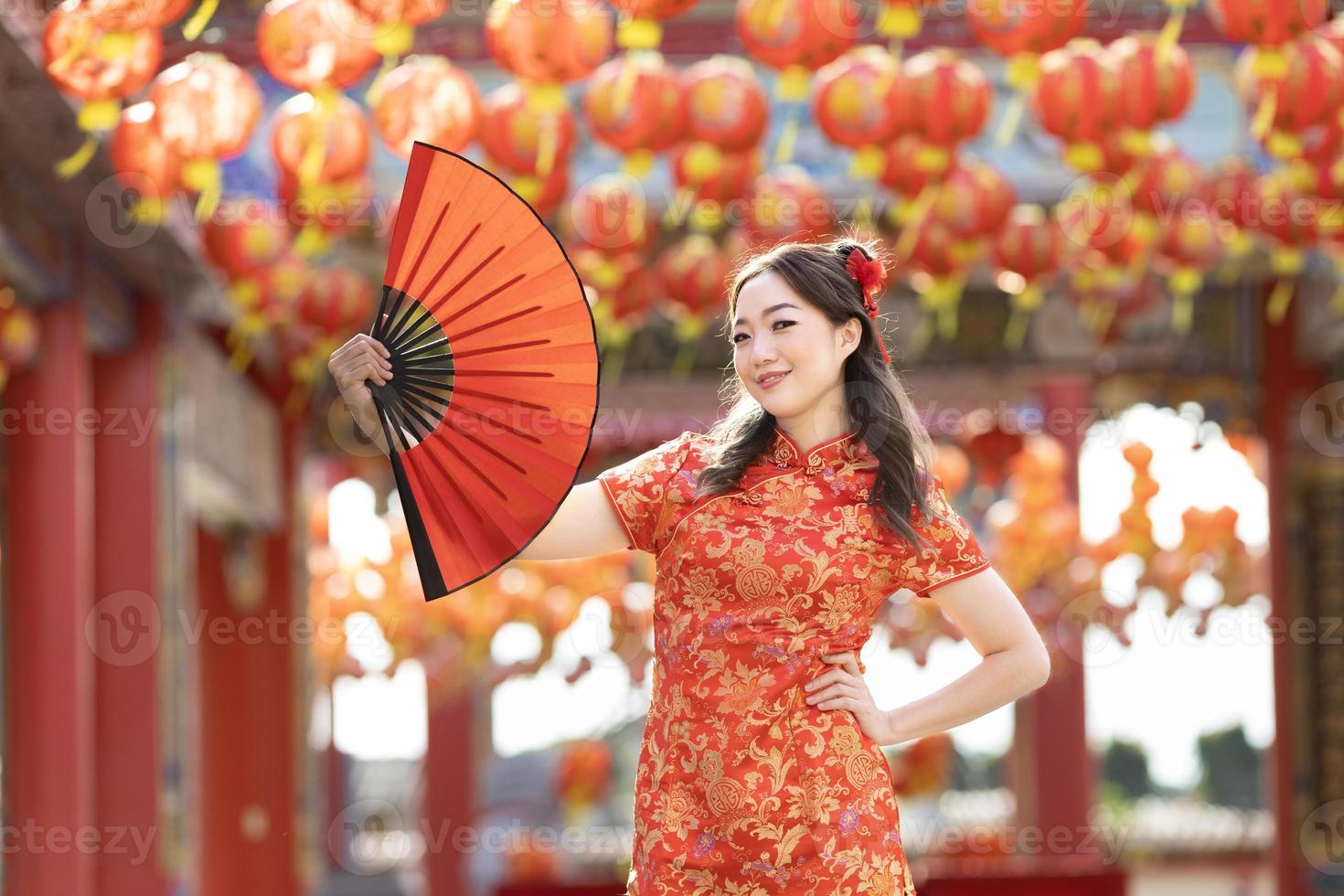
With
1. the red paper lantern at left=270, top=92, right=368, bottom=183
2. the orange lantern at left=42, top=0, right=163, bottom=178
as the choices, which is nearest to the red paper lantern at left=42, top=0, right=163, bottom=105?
the orange lantern at left=42, top=0, right=163, bottom=178

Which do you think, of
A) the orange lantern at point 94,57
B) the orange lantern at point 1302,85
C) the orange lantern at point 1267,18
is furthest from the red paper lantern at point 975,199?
the orange lantern at point 94,57

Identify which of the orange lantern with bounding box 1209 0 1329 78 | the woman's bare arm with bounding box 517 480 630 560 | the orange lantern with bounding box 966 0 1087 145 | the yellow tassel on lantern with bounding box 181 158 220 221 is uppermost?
the orange lantern with bounding box 966 0 1087 145

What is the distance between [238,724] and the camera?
8.98m

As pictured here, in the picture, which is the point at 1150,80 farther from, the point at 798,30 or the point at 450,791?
the point at 450,791

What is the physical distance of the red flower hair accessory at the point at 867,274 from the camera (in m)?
2.02

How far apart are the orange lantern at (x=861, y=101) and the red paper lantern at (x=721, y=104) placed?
16 cm

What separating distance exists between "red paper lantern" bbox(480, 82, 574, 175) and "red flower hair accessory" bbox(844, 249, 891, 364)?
251 cm

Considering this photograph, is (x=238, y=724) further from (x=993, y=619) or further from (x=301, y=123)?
(x=993, y=619)

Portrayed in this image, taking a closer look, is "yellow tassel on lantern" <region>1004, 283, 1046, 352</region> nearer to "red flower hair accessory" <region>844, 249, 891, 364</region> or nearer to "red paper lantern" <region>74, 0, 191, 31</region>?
"red paper lantern" <region>74, 0, 191, 31</region>

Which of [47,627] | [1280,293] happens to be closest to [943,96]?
[47,627]

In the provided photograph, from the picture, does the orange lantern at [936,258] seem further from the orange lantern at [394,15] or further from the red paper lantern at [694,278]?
the orange lantern at [394,15]

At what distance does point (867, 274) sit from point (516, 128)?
8.39 ft

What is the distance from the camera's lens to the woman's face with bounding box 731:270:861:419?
1.93 m

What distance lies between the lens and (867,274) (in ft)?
6.63
